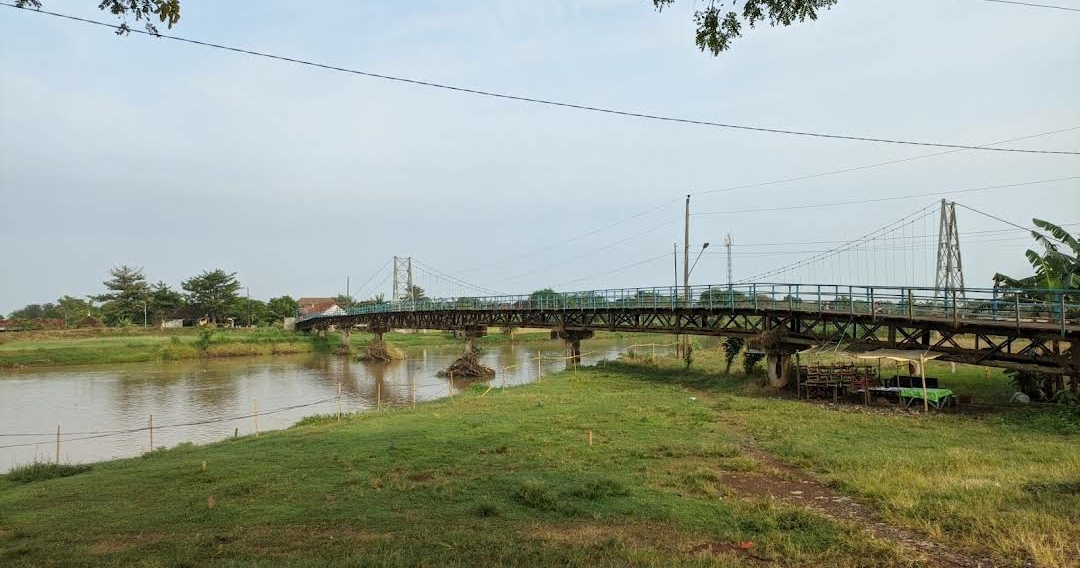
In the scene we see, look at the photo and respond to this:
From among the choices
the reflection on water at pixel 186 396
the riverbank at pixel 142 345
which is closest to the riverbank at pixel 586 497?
the reflection on water at pixel 186 396

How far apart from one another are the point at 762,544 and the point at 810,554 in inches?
24.6

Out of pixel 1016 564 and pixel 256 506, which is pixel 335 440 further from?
pixel 1016 564

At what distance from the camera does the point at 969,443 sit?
48.4 feet

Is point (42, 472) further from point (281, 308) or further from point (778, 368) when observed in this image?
point (281, 308)

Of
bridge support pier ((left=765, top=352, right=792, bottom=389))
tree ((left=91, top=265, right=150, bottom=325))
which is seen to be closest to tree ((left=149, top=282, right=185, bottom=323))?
tree ((left=91, top=265, right=150, bottom=325))

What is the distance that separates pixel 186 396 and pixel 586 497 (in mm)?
34820

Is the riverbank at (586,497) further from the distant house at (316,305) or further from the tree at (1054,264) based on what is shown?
the distant house at (316,305)

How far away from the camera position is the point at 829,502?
1044 centimetres

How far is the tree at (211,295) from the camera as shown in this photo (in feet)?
347

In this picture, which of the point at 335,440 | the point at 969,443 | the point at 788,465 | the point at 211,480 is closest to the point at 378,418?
the point at 335,440

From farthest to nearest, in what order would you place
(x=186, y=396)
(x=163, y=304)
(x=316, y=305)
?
1. (x=316, y=305)
2. (x=163, y=304)
3. (x=186, y=396)

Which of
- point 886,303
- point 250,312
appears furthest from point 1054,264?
point 250,312

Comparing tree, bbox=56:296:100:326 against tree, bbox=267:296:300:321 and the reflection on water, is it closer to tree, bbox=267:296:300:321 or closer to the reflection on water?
tree, bbox=267:296:300:321

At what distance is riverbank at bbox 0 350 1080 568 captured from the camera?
7980mm
